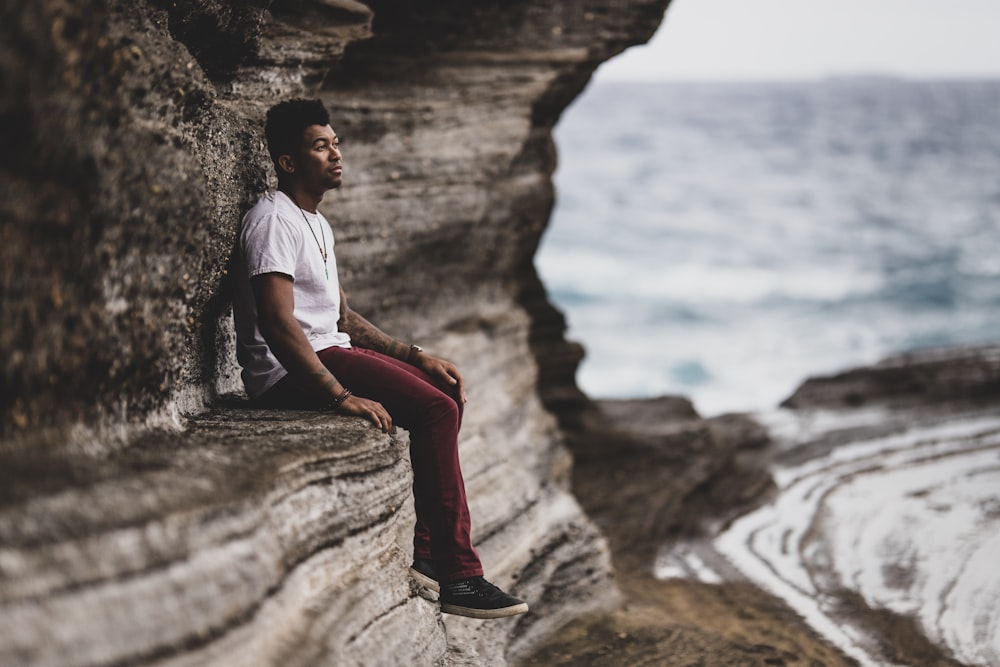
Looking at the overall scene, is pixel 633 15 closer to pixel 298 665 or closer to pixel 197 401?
pixel 197 401

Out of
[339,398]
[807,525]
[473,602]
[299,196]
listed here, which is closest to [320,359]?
[339,398]

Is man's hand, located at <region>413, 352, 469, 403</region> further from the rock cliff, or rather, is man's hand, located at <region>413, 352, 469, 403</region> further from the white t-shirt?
the rock cliff

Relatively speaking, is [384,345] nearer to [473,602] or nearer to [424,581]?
[424,581]

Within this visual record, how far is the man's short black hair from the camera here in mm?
4105

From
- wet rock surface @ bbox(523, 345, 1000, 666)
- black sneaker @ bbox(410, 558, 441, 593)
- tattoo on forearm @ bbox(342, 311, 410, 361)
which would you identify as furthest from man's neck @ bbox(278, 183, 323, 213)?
wet rock surface @ bbox(523, 345, 1000, 666)

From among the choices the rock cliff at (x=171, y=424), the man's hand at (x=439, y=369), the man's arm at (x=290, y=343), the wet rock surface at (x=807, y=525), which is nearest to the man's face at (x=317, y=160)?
the rock cliff at (x=171, y=424)

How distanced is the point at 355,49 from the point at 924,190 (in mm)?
38548

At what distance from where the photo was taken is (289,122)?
4109 mm

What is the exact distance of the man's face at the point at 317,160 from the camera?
13.5ft

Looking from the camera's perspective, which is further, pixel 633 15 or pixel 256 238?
pixel 633 15

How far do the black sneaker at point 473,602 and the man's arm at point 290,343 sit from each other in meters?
0.67

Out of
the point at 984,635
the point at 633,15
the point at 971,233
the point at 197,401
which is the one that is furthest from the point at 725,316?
the point at 197,401

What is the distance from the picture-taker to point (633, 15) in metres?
7.88

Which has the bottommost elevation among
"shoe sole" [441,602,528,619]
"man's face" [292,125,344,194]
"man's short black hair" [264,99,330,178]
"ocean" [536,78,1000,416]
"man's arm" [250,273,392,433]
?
"ocean" [536,78,1000,416]
